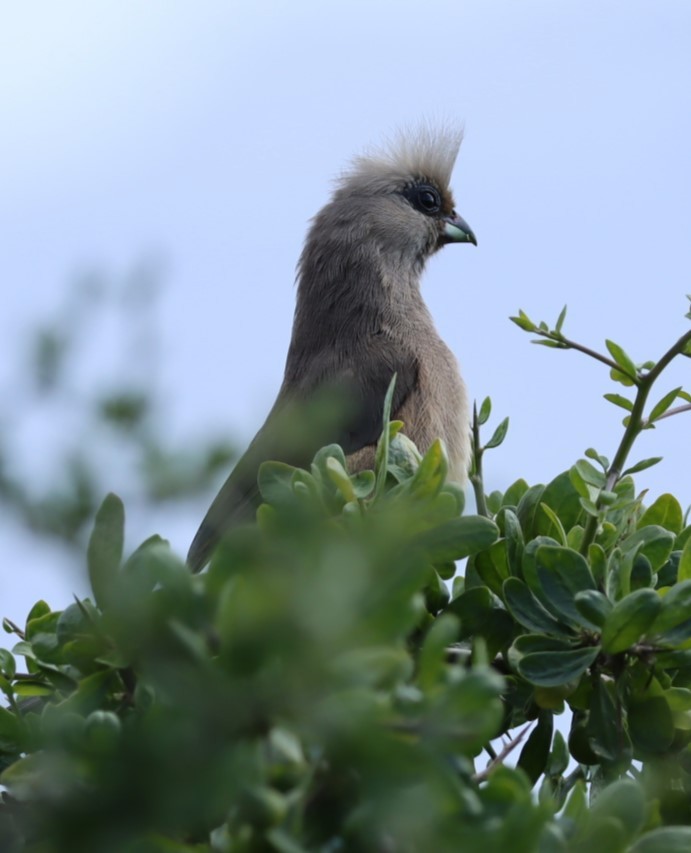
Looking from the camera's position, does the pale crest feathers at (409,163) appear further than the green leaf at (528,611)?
Yes

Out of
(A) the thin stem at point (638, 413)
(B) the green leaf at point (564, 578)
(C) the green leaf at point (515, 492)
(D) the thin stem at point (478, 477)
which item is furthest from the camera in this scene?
(C) the green leaf at point (515, 492)

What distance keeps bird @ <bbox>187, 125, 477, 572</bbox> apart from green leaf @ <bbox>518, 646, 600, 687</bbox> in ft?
7.75

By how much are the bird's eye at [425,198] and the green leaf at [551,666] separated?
17.2 ft

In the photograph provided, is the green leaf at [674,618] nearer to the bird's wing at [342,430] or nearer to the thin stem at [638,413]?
the thin stem at [638,413]

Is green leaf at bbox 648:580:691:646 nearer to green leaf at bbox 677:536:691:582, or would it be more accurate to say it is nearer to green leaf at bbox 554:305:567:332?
green leaf at bbox 677:536:691:582

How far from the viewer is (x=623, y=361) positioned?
2.57m

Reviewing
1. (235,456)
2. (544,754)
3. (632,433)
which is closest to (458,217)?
(632,433)

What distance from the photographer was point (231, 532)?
37.1 inches

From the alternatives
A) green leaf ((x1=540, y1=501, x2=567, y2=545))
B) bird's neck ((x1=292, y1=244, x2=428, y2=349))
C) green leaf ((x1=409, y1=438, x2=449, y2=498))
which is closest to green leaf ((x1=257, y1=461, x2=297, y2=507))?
green leaf ((x1=409, y1=438, x2=449, y2=498))

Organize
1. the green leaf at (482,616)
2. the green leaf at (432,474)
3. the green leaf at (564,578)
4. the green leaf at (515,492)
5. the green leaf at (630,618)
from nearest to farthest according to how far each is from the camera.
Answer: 1. the green leaf at (432,474)
2. the green leaf at (630,618)
3. the green leaf at (564,578)
4. the green leaf at (482,616)
5. the green leaf at (515,492)

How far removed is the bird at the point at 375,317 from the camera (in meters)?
4.93

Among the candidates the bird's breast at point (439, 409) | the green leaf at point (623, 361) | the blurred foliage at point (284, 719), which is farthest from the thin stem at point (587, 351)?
the bird's breast at point (439, 409)

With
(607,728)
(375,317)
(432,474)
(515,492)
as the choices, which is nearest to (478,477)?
(515,492)

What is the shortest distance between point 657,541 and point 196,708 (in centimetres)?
147
